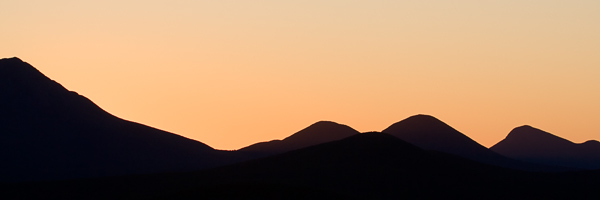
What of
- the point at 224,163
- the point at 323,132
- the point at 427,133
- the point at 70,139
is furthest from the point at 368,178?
the point at 323,132

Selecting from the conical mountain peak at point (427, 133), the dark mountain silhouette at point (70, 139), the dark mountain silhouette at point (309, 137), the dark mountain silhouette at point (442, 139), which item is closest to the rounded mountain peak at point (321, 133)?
the dark mountain silhouette at point (309, 137)

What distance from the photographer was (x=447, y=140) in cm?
16725

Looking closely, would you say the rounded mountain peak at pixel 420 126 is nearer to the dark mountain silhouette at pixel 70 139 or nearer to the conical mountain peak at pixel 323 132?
the conical mountain peak at pixel 323 132

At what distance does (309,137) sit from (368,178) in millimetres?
99443

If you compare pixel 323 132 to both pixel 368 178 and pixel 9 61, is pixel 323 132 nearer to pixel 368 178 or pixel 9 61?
pixel 9 61

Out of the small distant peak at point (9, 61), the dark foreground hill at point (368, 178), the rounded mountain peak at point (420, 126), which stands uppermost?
the small distant peak at point (9, 61)

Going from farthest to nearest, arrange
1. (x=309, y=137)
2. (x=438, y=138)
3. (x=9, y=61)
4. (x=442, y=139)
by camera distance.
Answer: (x=309, y=137) → (x=438, y=138) → (x=442, y=139) → (x=9, y=61)

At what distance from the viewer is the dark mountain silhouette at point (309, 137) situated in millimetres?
162250

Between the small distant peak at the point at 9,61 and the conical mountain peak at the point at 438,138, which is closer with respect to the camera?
the small distant peak at the point at 9,61

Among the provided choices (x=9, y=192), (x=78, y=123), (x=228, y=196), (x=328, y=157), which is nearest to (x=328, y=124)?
(x=78, y=123)

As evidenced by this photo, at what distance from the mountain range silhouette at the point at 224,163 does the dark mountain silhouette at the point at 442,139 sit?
10.3 inches

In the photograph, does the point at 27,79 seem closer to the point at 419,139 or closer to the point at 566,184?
the point at 419,139

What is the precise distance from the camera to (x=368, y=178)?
230 ft

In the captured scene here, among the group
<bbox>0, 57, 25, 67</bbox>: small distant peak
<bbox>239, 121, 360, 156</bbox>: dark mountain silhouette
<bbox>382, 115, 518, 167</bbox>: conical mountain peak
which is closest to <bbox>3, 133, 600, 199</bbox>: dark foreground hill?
<bbox>0, 57, 25, 67</bbox>: small distant peak
